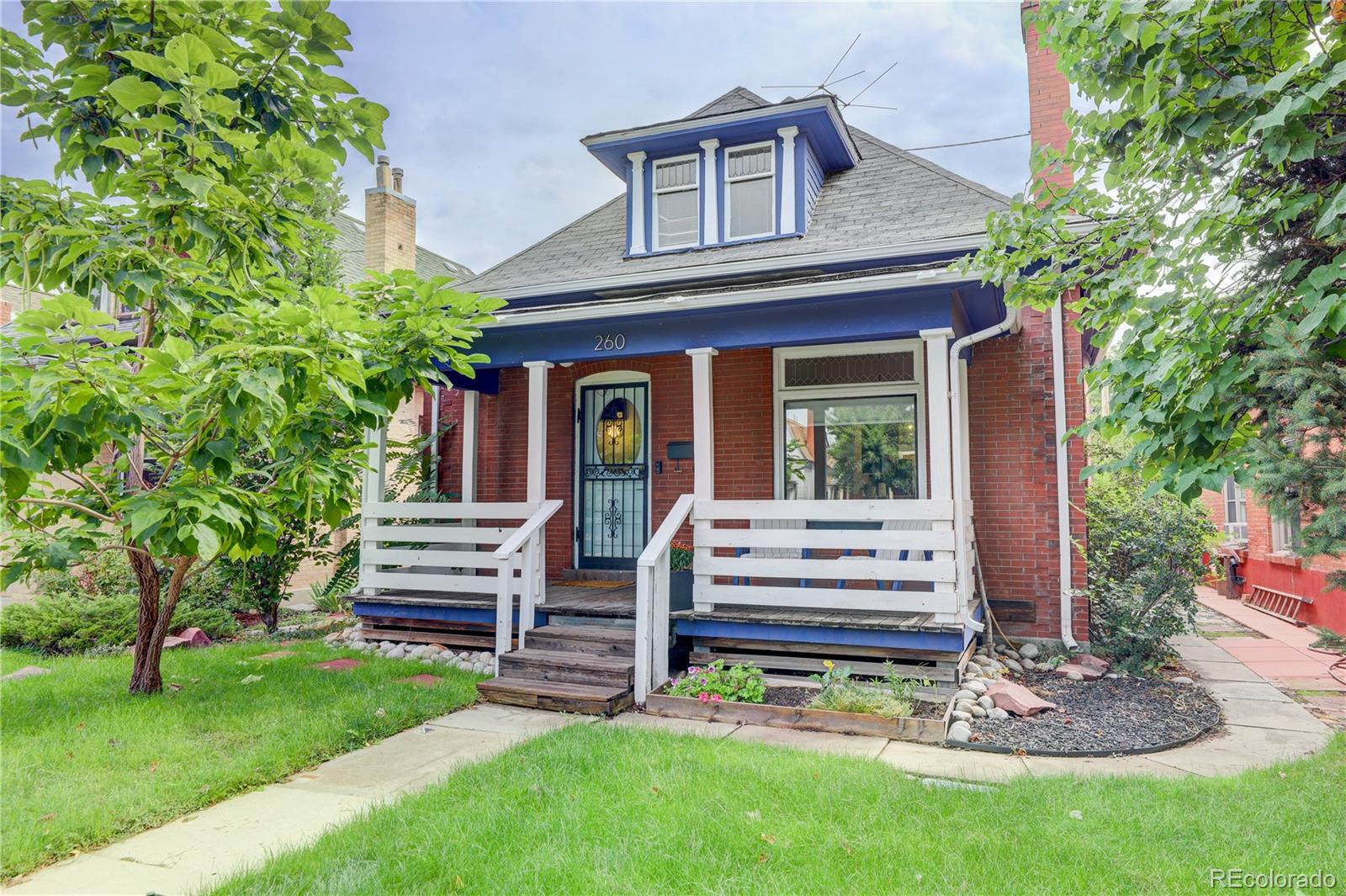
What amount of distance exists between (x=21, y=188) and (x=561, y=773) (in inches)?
176

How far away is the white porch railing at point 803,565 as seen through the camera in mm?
5812

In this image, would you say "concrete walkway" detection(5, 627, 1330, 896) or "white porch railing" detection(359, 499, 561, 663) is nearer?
"concrete walkway" detection(5, 627, 1330, 896)

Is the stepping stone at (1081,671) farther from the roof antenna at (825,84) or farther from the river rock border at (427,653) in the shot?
the roof antenna at (825,84)

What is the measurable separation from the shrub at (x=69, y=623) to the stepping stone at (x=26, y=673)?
966 mm

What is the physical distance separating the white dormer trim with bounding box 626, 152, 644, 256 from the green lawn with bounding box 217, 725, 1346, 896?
6349 millimetres

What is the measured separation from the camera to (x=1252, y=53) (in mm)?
3002

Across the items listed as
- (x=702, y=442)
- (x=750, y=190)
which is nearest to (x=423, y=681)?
(x=702, y=442)

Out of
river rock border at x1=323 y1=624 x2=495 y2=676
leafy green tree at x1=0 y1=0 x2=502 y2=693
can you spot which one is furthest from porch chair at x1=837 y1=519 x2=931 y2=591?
leafy green tree at x1=0 y1=0 x2=502 y2=693

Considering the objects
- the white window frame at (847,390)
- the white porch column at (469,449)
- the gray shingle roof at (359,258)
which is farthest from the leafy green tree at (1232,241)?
the gray shingle roof at (359,258)

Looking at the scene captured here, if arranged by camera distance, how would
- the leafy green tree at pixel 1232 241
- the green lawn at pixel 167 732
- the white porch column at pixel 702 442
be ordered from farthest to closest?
the white porch column at pixel 702 442, the green lawn at pixel 167 732, the leafy green tree at pixel 1232 241

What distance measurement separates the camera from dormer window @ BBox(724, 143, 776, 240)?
28.6 feet

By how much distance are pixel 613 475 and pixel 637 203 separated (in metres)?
3.24

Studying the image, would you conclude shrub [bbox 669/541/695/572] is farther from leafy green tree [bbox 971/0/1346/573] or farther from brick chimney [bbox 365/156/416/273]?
brick chimney [bbox 365/156/416/273]

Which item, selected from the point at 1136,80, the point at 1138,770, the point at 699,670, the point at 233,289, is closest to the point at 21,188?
the point at 233,289
